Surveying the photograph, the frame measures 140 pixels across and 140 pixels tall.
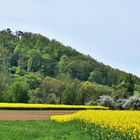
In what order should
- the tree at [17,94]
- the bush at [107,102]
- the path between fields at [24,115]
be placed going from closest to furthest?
the path between fields at [24,115] → the bush at [107,102] → the tree at [17,94]

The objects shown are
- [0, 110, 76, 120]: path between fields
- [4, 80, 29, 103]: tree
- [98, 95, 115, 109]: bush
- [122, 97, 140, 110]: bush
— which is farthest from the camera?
[4, 80, 29, 103]: tree

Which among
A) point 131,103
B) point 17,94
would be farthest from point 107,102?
point 17,94

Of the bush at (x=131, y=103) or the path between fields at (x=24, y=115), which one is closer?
the path between fields at (x=24, y=115)

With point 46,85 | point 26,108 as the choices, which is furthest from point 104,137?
point 46,85

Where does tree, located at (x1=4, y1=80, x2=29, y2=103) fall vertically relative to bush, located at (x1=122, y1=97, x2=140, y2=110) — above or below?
above

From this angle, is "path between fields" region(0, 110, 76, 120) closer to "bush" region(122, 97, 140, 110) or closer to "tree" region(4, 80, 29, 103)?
"bush" region(122, 97, 140, 110)

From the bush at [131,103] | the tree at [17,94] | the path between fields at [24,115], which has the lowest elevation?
the path between fields at [24,115]

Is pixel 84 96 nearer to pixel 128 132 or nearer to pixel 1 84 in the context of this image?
pixel 1 84

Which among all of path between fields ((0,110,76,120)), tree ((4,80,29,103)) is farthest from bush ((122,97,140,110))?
tree ((4,80,29,103))

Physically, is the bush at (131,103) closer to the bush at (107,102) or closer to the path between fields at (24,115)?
the bush at (107,102)

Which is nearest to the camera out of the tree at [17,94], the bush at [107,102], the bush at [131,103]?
the bush at [131,103]

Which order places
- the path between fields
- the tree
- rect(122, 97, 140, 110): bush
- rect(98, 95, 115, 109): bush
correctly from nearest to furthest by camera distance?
the path between fields
rect(122, 97, 140, 110): bush
rect(98, 95, 115, 109): bush
the tree

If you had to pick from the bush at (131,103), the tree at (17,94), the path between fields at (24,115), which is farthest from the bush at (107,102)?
the tree at (17,94)

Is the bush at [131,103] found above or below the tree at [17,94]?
below
